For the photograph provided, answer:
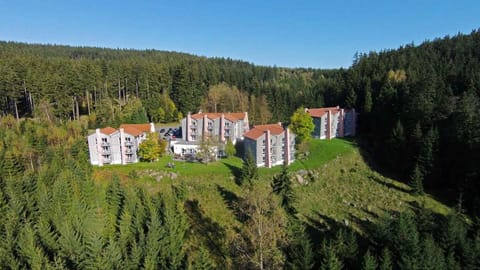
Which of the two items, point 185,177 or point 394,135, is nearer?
point 185,177

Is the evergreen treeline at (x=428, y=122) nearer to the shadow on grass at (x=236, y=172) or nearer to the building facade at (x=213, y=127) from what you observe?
the shadow on grass at (x=236, y=172)

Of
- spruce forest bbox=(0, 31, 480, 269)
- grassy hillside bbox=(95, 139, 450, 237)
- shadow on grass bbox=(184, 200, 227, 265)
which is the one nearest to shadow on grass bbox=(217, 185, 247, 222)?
grassy hillside bbox=(95, 139, 450, 237)

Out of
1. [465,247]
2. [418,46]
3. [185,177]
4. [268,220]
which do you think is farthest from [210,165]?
[418,46]

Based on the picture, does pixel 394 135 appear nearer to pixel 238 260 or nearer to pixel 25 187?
pixel 238 260

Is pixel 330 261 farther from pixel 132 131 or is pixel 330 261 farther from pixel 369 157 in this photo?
pixel 369 157

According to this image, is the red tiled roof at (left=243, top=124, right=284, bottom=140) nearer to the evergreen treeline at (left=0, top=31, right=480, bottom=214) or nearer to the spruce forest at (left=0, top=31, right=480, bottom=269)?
the spruce forest at (left=0, top=31, right=480, bottom=269)

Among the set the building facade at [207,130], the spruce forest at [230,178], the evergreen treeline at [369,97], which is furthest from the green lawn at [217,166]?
the evergreen treeline at [369,97]
